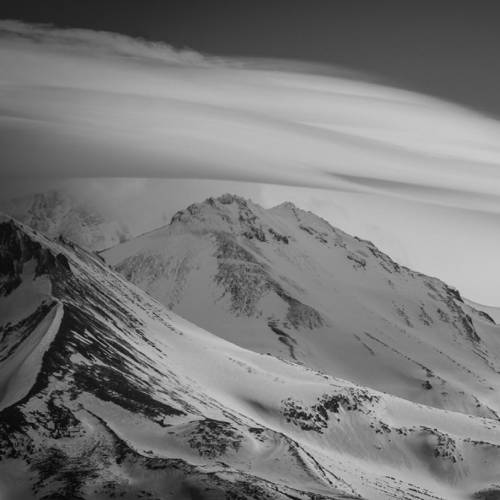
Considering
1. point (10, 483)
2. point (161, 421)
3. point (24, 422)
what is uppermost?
point (161, 421)

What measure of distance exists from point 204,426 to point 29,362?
1381 inches

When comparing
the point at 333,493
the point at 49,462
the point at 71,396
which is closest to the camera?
the point at 49,462

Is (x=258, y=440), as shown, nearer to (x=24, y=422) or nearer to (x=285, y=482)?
(x=285, y=482)

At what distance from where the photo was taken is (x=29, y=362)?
19325cm

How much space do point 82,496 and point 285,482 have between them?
1626 inches

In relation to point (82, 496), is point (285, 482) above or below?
above

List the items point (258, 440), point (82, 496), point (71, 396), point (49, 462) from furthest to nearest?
point (258, 440)
point (71, 396)
point (49, 462)
point (82, 496)

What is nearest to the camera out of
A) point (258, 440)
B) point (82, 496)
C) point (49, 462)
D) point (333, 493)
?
point (82, 496)

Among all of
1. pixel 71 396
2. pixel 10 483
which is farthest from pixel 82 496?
pixel 71 396

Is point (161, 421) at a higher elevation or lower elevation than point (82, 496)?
higher

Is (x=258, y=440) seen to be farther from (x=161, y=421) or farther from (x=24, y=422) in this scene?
(x=24, y=422)

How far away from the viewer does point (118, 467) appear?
160 m

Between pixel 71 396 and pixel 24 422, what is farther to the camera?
pixel 71 396

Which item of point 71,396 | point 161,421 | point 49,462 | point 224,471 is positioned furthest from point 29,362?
point 224,471
